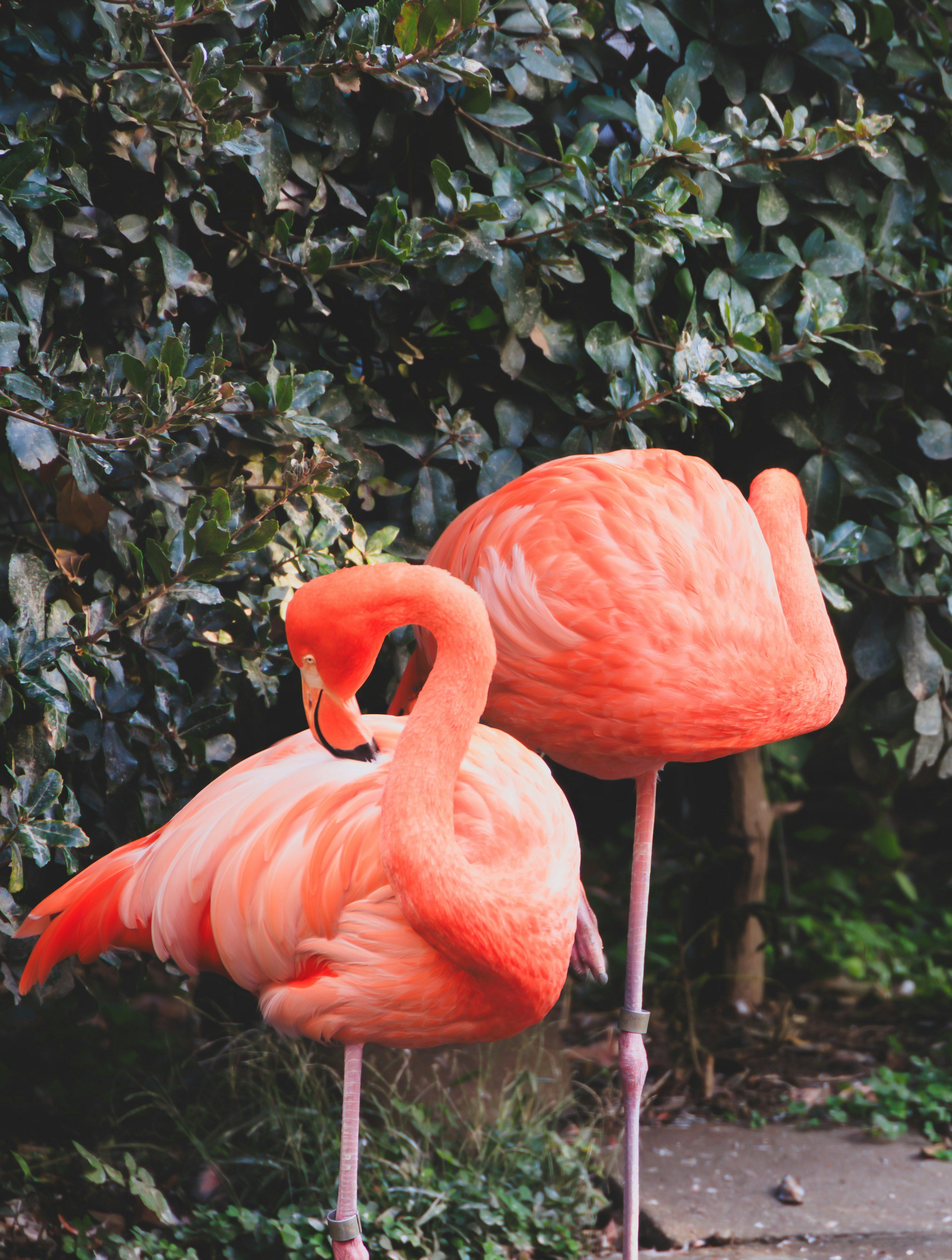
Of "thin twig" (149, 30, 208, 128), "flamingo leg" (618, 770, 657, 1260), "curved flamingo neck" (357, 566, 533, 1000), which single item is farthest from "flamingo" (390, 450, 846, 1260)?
"thin twig" (149, 30, 208, 128)

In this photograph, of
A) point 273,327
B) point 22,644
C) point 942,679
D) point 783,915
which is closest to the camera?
point 22,644

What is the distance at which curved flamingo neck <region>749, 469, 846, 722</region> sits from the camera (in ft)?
6.93

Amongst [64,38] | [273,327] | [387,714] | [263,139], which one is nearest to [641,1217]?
[387,714]

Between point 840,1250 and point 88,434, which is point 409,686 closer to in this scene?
point 88,434

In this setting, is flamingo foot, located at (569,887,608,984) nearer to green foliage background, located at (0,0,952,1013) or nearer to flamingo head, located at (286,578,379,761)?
green foliage background, located at (0,0,952,1013)

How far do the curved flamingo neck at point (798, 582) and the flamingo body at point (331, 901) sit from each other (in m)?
0.55

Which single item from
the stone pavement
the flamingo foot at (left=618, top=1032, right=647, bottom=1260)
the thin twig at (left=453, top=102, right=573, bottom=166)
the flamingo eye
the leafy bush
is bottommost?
the leafy bush

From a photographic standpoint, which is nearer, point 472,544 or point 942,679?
point 472,544

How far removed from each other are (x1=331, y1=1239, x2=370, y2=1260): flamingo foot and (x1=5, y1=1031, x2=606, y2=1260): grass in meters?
0.65

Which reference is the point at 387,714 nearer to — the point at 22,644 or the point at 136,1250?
the point at 22,644

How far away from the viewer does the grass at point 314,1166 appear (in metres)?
2.49

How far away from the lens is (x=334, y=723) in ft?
5.63

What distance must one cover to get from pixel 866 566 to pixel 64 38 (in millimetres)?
2018

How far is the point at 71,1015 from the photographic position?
7.71 feet
